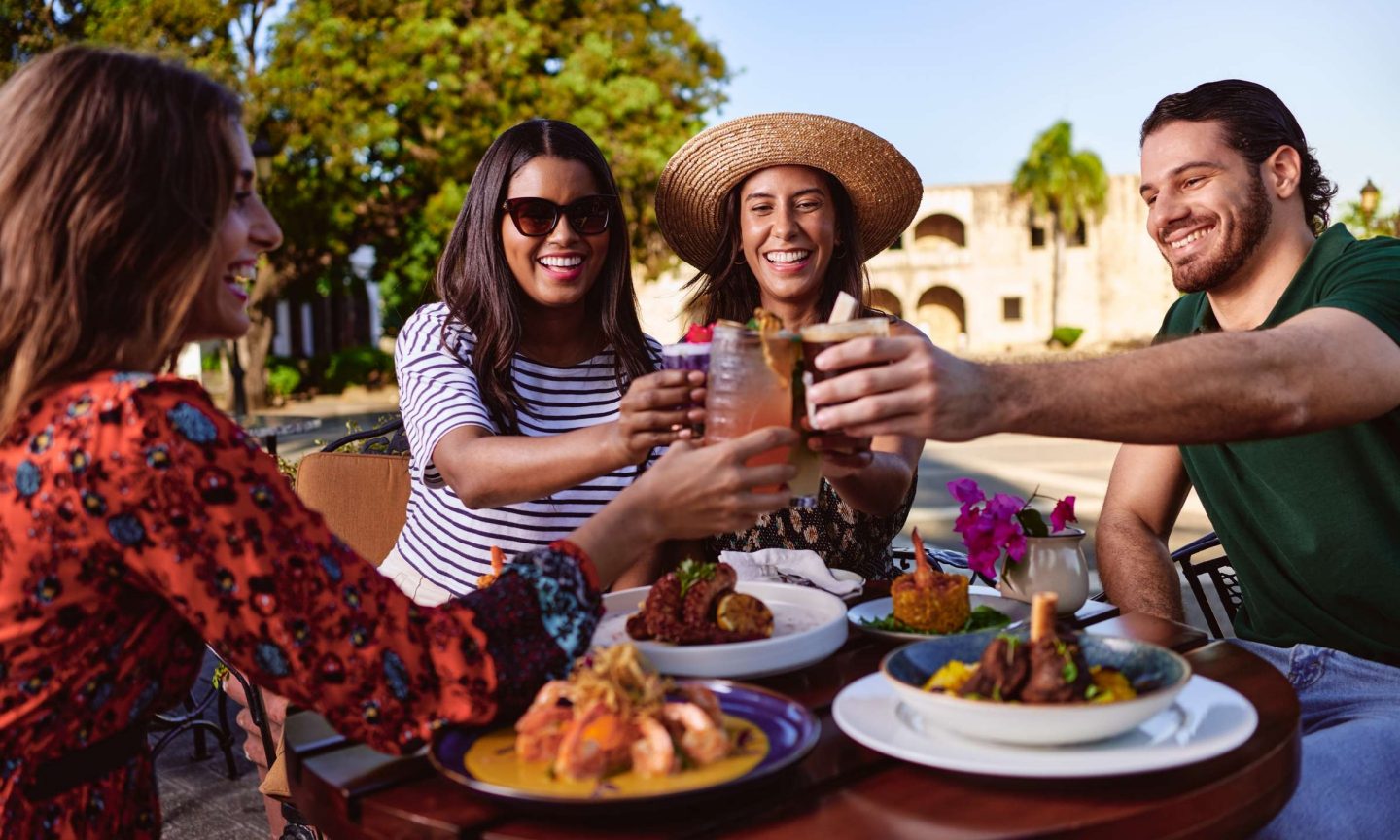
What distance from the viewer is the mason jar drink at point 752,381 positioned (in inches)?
67.2

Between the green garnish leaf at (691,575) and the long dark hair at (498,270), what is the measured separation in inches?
43.2

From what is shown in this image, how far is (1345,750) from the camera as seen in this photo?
198cm

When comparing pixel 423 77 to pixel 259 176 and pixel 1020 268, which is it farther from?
pixel 1020 268

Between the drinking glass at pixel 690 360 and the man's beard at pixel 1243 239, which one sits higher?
the man's beard at pixel 1243 239

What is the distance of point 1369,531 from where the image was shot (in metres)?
2.37

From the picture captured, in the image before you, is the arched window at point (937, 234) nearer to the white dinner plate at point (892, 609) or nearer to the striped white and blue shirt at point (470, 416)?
the striped white and blue shirt at point (470, 416)

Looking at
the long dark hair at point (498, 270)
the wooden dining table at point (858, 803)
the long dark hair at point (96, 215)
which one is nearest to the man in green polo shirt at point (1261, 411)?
the wooden dining table at point (858, 803)

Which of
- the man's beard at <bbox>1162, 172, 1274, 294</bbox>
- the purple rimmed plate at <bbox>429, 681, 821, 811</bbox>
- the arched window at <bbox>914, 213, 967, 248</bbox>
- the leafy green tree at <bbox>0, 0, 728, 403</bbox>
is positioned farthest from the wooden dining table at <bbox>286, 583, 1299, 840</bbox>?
the arched window at <bbox>914, 213, 967, 248</bbox>

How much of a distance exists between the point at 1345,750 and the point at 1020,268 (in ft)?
157

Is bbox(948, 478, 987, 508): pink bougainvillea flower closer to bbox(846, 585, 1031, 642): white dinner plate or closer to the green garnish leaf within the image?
bbox(846, 585, 1031, 642): white dinner plate

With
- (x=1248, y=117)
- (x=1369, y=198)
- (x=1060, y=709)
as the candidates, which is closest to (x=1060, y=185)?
(x=1369, y=198)

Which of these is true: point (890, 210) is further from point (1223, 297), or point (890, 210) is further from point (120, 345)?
point (120, 345)

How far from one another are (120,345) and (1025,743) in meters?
1.25

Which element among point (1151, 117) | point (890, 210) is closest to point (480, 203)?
point (890, 210)
